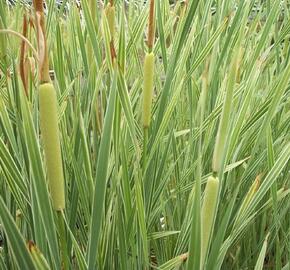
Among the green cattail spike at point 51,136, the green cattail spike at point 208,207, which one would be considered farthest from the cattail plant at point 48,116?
the green cattail spike at point 208,207

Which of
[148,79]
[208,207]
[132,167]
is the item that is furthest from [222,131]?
[132,167]

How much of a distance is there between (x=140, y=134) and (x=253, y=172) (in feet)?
0.60

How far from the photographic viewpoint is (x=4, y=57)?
0.79m

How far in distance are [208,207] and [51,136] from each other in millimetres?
141

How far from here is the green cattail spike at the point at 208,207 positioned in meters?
0.42

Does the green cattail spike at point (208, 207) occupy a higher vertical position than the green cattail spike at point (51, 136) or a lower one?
lower

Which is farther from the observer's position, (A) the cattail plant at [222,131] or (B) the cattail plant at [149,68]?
(B) the cattail plant at [149,68]

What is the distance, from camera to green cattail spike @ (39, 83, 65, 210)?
389mm

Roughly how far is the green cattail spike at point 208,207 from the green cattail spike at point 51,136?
12 centimetres

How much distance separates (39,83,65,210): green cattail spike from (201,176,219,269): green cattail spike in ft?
0.39

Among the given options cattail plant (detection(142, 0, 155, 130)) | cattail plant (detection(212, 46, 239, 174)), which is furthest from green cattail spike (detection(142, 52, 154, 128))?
cattail plant (detection(212, 46, 239, 174))

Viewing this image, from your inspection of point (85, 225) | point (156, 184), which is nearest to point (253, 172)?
point (156, 184)

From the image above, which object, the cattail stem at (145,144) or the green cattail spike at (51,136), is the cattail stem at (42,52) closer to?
the green cattail spike at (51,136)

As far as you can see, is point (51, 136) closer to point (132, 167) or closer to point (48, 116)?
point (48, 116)
